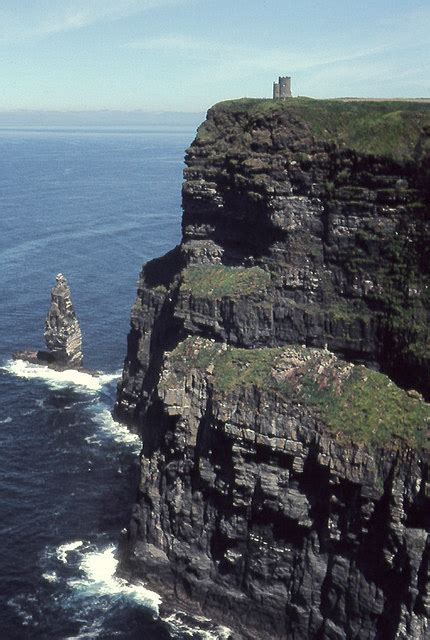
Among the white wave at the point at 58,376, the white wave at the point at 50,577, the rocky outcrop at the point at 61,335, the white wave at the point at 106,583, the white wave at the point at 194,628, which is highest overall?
the rocky outcrop at the point at 61,335

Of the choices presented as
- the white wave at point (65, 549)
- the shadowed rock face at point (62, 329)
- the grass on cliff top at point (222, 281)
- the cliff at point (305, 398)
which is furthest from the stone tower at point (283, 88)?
the white wave at point (65, 549)

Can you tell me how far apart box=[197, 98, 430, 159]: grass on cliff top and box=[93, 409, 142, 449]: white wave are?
45.1 meters

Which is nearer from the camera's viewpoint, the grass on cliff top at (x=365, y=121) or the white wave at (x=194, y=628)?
the white wave at (x=194, y=628)

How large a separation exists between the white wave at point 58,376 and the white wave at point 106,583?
146 feet

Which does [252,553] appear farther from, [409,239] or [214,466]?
[409,239]

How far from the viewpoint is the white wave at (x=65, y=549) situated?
77.8 meters

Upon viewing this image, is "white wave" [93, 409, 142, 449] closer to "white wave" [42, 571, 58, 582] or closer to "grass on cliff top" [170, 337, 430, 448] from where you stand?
"white wave" [42, 571, 58, 582]

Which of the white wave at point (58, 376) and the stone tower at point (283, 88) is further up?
the stone tower at point (283, 88)

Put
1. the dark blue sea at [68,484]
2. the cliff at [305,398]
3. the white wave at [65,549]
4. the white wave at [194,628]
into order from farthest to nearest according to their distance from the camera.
A: 1. the white wave at [65,549]
2. the dark blue sea at [68,484]
3. the white wave at [194,628]
4. the cliff at [305,398]

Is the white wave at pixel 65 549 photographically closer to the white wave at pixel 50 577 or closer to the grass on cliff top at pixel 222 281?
the white wave at pixel 50 577

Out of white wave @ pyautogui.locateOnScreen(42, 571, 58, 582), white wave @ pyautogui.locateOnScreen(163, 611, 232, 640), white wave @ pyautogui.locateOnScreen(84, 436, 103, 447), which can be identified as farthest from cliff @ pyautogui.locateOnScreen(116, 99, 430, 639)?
white wave @ pyautogui.locateOnScreen(84, 436, 103, 447)

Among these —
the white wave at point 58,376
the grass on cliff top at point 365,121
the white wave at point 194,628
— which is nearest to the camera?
the white wave at point 194,628

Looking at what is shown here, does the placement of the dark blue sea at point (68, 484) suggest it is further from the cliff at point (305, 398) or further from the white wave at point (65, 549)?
the cliff at point (305, 398)

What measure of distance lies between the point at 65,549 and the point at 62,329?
4849 centimetres
